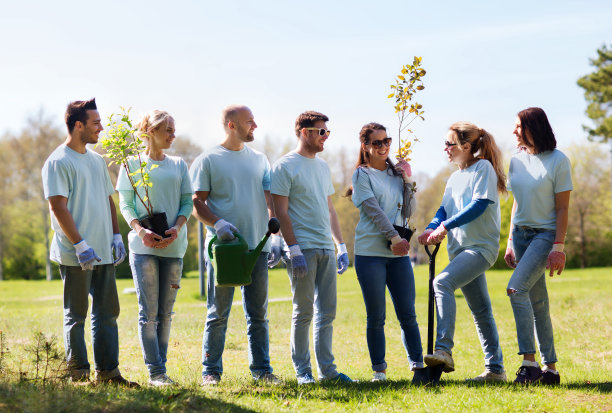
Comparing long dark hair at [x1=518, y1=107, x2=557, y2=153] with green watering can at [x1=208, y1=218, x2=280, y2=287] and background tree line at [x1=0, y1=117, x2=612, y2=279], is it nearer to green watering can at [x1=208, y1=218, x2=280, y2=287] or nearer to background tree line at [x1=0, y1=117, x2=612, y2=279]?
green watering can at [x1=208, y1=218, x2=280, y2=287]

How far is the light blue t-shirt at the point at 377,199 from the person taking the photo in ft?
19.3

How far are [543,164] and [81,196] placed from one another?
387cm

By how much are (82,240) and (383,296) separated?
254 centimetres

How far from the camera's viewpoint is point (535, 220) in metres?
5.84

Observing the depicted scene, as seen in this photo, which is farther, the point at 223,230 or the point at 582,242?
the point at 582,242

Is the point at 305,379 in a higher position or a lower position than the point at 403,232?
lower

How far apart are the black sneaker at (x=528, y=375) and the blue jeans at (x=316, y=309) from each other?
159cm

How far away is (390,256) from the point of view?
233 inches

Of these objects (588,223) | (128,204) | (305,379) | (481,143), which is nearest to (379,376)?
(305,379)

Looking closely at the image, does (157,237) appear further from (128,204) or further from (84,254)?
(84,254)

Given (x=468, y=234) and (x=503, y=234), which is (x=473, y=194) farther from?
(x=503, y=234)

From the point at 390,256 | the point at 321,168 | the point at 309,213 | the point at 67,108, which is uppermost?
the point at 67,108

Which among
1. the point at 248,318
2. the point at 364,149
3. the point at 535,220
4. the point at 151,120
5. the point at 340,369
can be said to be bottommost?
the point at 340,369

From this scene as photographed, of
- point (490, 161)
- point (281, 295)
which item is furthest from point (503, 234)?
point (490, 161)
